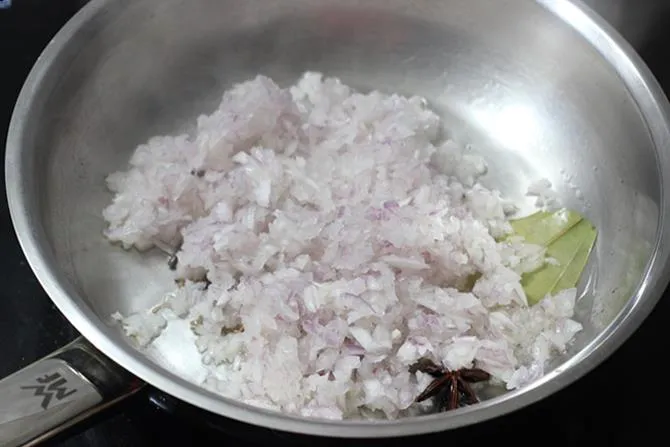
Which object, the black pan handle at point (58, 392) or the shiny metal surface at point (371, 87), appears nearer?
the black pan handle at point (58, 392)

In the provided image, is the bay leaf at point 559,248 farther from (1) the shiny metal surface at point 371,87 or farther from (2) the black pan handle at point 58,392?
(2) the black pan handle at point 58,392

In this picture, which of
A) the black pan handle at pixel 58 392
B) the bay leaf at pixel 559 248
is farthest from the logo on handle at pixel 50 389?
the bay leaf at pixel 559 248

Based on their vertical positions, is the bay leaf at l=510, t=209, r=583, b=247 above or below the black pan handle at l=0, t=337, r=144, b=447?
below

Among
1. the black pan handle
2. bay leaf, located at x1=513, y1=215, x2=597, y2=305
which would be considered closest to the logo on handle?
the black pan handle

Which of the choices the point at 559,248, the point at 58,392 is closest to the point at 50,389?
the point at 58,392

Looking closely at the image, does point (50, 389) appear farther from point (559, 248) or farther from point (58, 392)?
point (559, 248)

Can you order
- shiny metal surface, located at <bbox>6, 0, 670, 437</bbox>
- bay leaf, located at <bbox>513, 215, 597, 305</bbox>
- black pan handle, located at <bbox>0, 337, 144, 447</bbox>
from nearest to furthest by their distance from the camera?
black pan handle, located at <bbox>0, 337, 144, 447</bbox>, shiny metal surface, located at <bbox>6, 0, 670, 437</bbox>, bay leaf, located at <bbox>513, 215, 597, 305</bbox>

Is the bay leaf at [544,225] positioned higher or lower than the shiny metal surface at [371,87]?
lower

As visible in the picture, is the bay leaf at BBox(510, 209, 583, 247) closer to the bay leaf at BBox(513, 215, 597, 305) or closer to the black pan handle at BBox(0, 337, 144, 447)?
the bay leaf at BBox(513, 215, 597, 305)
